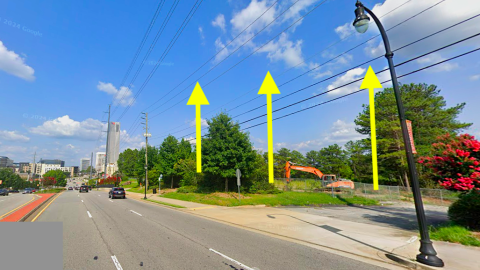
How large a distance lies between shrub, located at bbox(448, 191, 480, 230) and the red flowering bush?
0.66 meters

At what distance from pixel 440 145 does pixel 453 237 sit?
13.1ft

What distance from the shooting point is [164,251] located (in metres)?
6.88

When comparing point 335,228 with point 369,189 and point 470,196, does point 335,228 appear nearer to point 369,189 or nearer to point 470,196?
point 470,196

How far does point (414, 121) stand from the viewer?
121 feet

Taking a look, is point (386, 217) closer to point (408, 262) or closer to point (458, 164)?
point (458, 164)

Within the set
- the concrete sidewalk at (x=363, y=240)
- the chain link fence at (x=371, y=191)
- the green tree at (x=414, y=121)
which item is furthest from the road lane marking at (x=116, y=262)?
the green tree at (x=414, y=121)

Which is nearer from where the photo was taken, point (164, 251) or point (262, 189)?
point (164, 251)

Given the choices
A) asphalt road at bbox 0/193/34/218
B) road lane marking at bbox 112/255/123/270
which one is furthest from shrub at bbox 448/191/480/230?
asphalt road at bbox 0/193/34/218

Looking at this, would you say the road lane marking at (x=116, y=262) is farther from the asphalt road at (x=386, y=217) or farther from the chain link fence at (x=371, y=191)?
the chain link fence at (x=371, y=191)

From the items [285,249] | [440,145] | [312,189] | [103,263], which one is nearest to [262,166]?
[312,189]

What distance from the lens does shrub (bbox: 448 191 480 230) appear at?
9.30 meters

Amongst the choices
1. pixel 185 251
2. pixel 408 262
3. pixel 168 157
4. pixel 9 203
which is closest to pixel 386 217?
pixel 408 262

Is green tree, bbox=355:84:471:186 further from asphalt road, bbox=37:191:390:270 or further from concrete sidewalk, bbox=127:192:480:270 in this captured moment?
asphalt road, bbox=37:191:390:270

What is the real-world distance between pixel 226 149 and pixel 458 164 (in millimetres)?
17155
